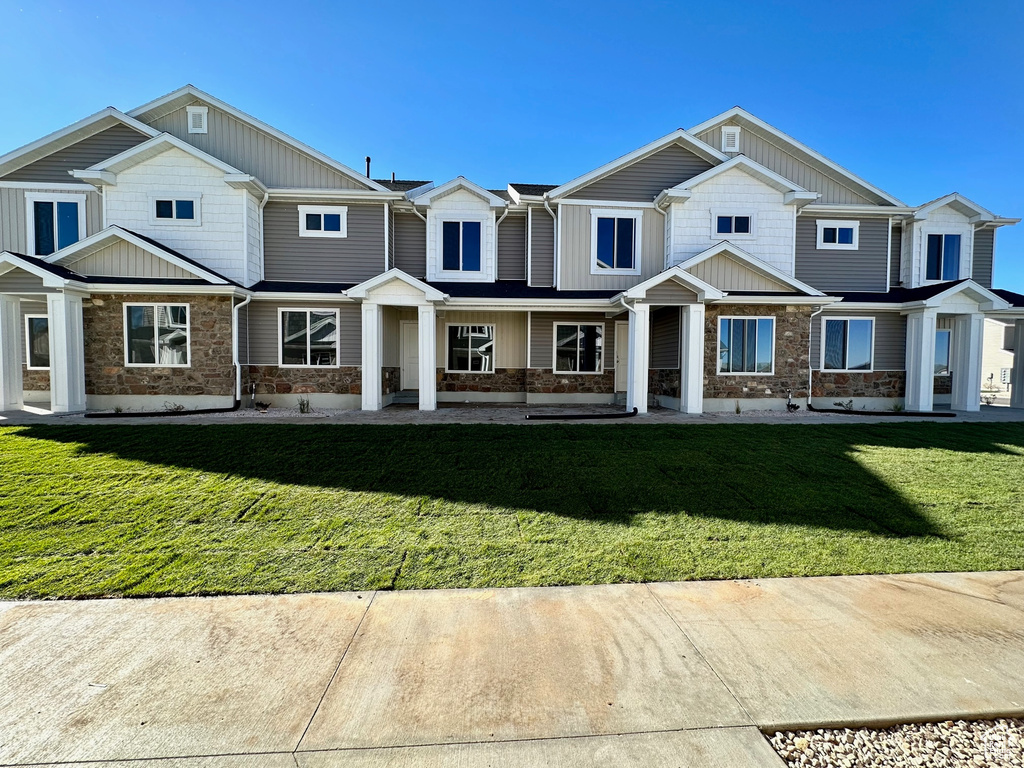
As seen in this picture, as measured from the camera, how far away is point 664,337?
590 inches

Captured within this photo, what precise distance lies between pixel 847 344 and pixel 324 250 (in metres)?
15.7

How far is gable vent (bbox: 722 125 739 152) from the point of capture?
15297 millimetres

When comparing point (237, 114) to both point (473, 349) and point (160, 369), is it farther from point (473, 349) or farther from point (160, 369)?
point (473, 349)

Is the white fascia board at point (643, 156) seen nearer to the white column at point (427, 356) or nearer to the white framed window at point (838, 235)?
the white framed window at point (838, 235)

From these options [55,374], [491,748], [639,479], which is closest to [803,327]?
[639,479]

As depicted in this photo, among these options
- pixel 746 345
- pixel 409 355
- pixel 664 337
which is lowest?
pixel 409 355

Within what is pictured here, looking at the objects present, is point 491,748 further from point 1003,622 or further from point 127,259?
point 127,259

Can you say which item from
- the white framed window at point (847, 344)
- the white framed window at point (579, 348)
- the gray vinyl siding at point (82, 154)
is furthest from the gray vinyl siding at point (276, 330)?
the white framed window at point (847, 344)

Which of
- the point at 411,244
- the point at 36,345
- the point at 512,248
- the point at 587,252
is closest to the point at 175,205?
the point at 36,345

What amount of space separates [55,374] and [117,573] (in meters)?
10.6

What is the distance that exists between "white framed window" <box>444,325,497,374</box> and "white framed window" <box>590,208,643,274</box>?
12.7 feet

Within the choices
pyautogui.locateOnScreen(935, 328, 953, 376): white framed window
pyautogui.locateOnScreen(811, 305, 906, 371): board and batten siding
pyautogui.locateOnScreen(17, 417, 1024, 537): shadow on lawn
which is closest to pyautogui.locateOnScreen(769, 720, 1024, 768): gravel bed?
pyautogui.locateOnScreen(17, 417, 1024, 537): shadow on lawn

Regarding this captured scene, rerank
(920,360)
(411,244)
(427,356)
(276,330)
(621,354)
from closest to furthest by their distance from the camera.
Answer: (427,356) → (276,330) → (920,360) → (411,244) → (621,354)

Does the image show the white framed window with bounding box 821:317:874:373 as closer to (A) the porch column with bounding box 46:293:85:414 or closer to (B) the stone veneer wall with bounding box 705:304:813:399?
(B) the stone veneer wall with bounding box 705:304:813:399
